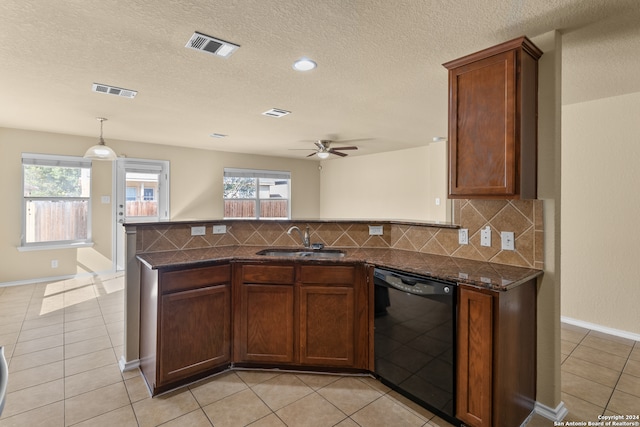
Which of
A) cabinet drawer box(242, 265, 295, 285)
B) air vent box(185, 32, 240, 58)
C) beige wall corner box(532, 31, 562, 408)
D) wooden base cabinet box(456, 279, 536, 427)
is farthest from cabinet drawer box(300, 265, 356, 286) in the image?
air vent box(185, 32, 240, 58)

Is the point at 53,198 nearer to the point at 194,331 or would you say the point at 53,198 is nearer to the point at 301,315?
the point at 194,331

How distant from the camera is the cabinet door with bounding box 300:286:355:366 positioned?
2.35m

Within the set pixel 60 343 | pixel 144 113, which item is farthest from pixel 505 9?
pixel 60 343

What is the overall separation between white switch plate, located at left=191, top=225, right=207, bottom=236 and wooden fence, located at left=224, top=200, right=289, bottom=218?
4.44 metres

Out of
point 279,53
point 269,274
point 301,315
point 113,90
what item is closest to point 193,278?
point 269,274

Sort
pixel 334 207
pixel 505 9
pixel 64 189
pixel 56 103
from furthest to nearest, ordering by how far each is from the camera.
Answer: pixel 334 207
pixel 64 189
pixel 56 103
pixel 505 9

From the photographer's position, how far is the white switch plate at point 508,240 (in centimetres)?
215

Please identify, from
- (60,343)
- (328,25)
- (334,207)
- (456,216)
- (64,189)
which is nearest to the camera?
(328,25)

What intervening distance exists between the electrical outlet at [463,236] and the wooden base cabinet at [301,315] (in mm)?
781

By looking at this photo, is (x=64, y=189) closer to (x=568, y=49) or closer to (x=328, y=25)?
(x=328, y=25)

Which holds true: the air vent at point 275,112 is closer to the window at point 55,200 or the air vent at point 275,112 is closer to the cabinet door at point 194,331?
the cabinet door at point 194,331

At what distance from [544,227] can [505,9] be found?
1.27 metres

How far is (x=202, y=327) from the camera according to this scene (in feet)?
7.61

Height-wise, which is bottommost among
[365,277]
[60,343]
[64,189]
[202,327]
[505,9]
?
[60,343]
